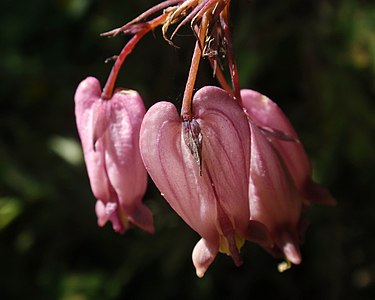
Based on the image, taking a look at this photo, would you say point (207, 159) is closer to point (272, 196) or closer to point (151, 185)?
point (272, 196)

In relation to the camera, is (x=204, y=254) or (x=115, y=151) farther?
(x=115, y=151)

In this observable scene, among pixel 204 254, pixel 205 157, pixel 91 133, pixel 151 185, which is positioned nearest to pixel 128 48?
pixel 91 133

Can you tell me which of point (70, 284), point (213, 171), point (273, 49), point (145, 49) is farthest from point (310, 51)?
point (213, 171)

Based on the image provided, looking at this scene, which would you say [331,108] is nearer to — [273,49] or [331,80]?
[331,80]

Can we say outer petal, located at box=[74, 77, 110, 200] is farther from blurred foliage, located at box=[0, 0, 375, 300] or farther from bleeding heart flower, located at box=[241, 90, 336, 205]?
blurred foliage, located at box=[0, 0, 375, 300]

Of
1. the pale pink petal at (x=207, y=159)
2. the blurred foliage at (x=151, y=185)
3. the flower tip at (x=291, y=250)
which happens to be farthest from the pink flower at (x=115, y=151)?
the blurred foliage at (x=151, y=185)

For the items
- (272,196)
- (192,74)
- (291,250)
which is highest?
(192,74)
